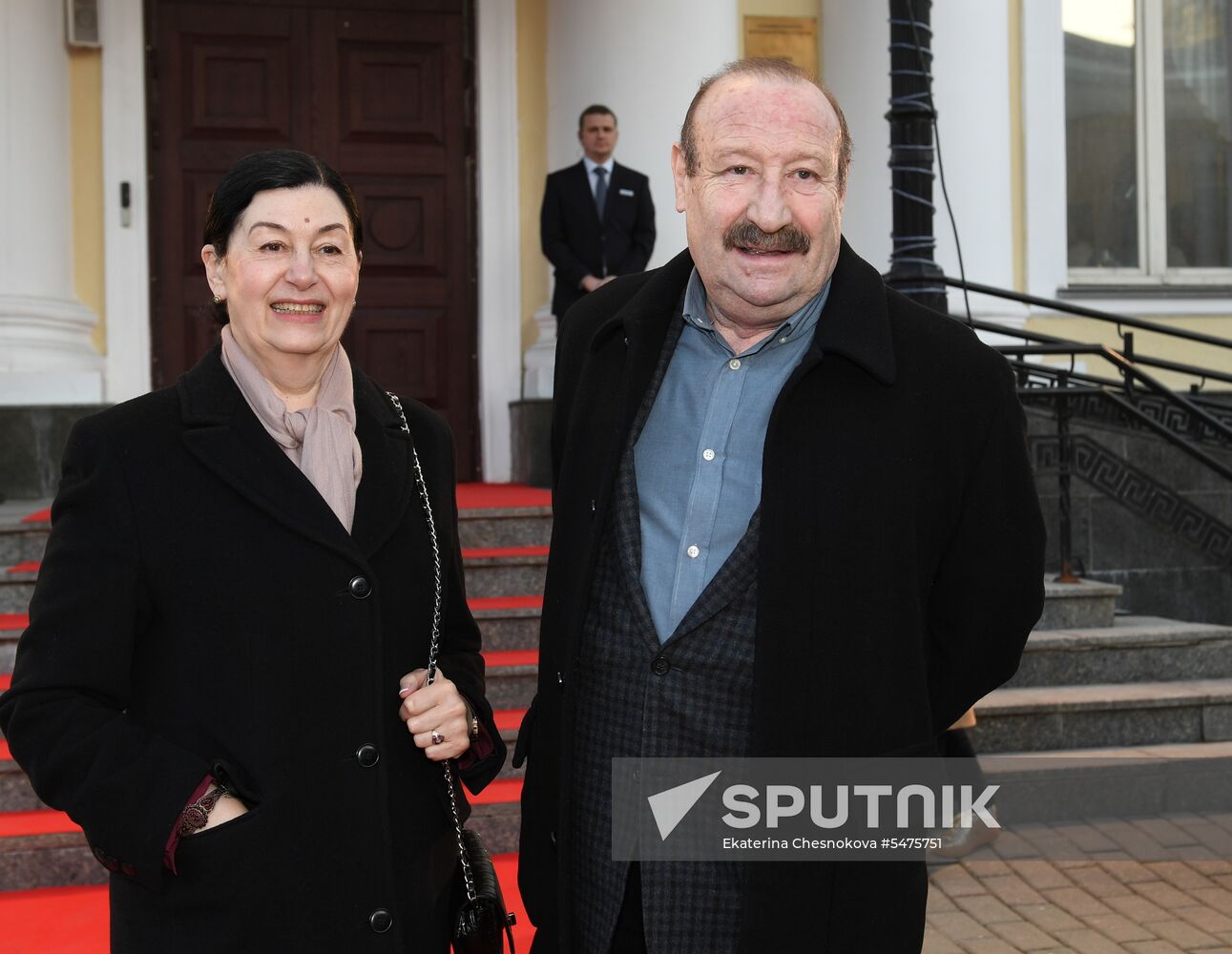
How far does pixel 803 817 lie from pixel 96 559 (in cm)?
114

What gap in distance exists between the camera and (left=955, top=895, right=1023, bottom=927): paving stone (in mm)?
4605

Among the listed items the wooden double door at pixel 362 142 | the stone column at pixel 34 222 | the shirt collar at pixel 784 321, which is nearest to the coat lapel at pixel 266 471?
the shirt collar at pixel 784 321

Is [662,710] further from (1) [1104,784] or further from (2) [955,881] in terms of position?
(1) [1104,784]

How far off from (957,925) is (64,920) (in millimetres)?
2765

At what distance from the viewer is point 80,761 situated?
6.82ft

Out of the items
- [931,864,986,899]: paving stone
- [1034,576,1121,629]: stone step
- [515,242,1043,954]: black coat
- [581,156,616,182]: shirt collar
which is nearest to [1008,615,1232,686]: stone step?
[1034,576,1121,629]: stone step

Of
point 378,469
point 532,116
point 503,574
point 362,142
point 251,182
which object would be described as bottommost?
point 503,574

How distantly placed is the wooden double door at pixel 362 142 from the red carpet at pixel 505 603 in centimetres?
278

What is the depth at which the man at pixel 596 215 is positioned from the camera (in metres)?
7.97

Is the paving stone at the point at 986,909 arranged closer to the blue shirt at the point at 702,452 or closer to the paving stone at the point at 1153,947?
the paving stone at the point at 1153,947

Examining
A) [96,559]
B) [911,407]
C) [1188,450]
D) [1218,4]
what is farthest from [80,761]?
[1218,4]

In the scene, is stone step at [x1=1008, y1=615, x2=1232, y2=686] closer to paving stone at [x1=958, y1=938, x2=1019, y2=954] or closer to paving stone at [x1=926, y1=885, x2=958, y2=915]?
paving stone at [x1=926, y1=885, x2=958, y2=915]

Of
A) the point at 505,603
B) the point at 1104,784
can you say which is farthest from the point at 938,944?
the point at 505,603

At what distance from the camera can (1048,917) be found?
464 centimetres
